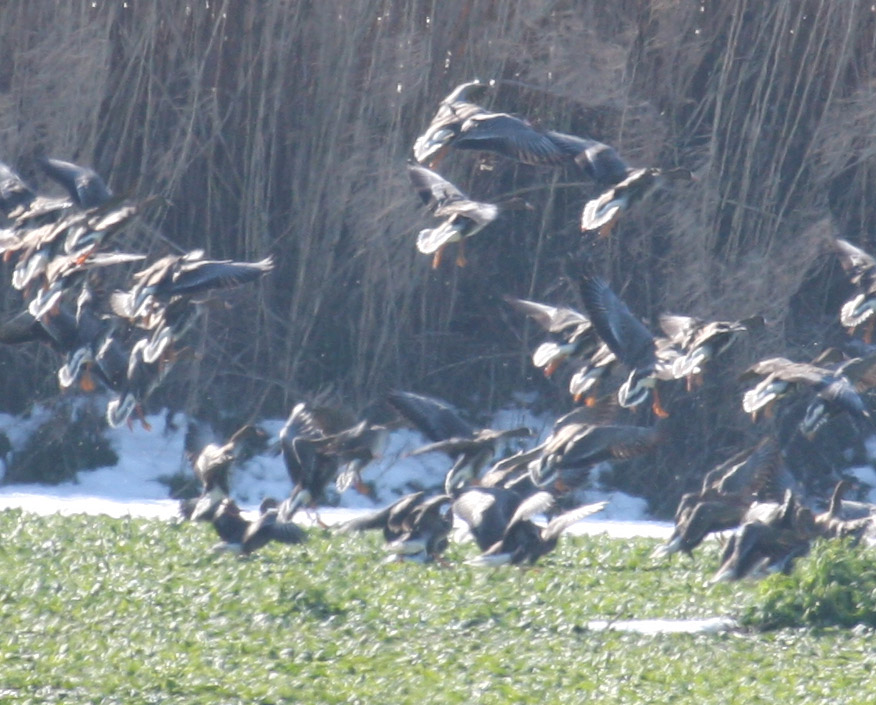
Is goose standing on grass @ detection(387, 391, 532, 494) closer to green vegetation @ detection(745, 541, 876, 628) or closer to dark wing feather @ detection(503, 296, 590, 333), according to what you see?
dark wing feather @ detection(503, 296, 590, 333)

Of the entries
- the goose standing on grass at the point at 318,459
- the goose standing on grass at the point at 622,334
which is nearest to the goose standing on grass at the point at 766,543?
the goose standing on grass at the point at 622,334

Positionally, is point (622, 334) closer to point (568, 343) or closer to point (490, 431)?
point (568, 343)

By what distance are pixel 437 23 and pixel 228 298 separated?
11.4 feet

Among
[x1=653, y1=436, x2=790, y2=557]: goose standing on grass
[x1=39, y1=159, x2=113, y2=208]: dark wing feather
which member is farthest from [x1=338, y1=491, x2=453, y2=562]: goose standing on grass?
[x1=39, y1=159, x2=113, y2=208]: dark wing feather

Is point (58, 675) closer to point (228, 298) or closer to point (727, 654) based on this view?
point (727, 654)

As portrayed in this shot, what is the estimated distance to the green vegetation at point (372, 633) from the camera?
6.51 meters

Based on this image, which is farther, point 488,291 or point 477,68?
point 488,291

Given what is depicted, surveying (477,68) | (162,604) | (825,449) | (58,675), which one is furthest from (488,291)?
(58,675)

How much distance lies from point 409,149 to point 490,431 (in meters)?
6.34

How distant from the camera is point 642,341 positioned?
905 centimetres

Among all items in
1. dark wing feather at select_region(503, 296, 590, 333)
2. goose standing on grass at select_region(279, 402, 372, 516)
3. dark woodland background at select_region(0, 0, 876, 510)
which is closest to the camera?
goose standing on grass at select_region(279, 402, 372, 516)

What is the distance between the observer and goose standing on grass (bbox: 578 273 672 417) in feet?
29.2

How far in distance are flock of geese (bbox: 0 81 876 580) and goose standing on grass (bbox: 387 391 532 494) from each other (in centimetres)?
1

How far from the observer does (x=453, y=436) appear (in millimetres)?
9812
